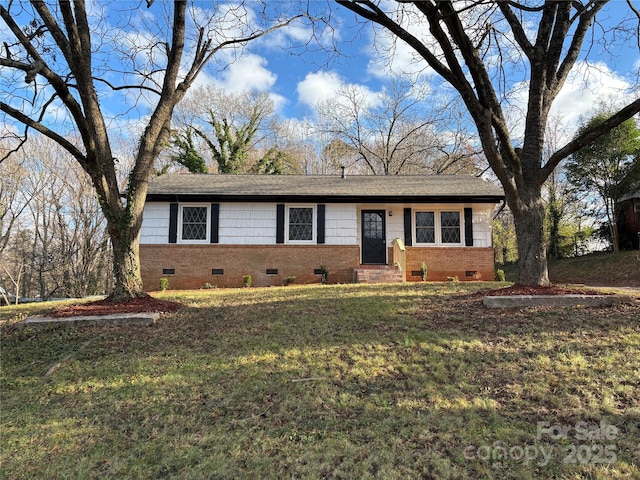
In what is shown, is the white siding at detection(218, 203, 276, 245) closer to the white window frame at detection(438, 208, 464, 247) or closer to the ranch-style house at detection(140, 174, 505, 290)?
the ranch-style house at detection(140, 174, 505, 290)

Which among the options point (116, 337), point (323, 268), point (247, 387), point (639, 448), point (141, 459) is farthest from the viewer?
point (323, 268)

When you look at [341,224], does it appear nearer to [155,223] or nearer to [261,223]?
[261,223]

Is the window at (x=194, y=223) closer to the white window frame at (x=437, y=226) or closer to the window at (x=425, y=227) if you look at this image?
the white window frame at (x=437, y=226)

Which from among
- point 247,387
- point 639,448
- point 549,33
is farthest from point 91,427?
point 549,33

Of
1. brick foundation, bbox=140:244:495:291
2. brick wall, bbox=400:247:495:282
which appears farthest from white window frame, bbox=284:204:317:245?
brick wall, bbox=400:247:495:282

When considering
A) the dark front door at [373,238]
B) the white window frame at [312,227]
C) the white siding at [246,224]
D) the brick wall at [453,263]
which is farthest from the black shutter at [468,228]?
the white siding at [246,224]

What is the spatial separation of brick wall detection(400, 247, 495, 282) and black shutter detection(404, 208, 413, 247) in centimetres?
47

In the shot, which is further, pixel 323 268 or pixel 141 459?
pixel 323 268

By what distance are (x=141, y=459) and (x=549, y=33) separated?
8.98 m

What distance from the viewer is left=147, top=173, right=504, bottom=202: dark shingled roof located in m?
13.1

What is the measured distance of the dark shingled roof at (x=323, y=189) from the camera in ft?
42.8

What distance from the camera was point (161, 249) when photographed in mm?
13156

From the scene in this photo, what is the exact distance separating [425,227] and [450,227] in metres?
0.88

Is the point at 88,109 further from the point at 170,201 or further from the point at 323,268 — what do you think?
the point at 323,268
